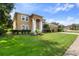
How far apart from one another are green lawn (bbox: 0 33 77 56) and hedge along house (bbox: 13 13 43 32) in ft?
0.59

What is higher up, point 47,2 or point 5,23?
point 47,2

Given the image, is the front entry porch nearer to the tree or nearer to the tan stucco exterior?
the tan stucco exterior

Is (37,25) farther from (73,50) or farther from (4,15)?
(73,50)

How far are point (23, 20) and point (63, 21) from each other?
0.80m

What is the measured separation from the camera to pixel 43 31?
14.5 ft

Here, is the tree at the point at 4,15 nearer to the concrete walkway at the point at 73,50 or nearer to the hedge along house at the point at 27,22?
the hedge along house at the point at 27,22

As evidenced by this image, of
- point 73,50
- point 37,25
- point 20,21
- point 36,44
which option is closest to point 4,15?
point 20,21

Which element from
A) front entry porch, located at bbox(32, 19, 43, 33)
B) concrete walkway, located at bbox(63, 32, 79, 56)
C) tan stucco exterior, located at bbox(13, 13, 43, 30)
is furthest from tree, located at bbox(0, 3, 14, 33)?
concrete walkway, located at bbox(63, 32, 79, 56)

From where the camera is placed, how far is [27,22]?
4402 millimetres

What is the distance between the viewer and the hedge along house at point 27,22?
436 centimetres

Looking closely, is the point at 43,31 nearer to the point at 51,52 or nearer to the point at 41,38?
the point at 41,38

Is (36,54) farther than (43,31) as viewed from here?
No

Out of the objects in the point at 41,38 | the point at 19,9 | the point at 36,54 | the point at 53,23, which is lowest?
the point at 36,54

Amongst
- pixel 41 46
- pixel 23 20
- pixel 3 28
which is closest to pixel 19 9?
pixel 23 20
